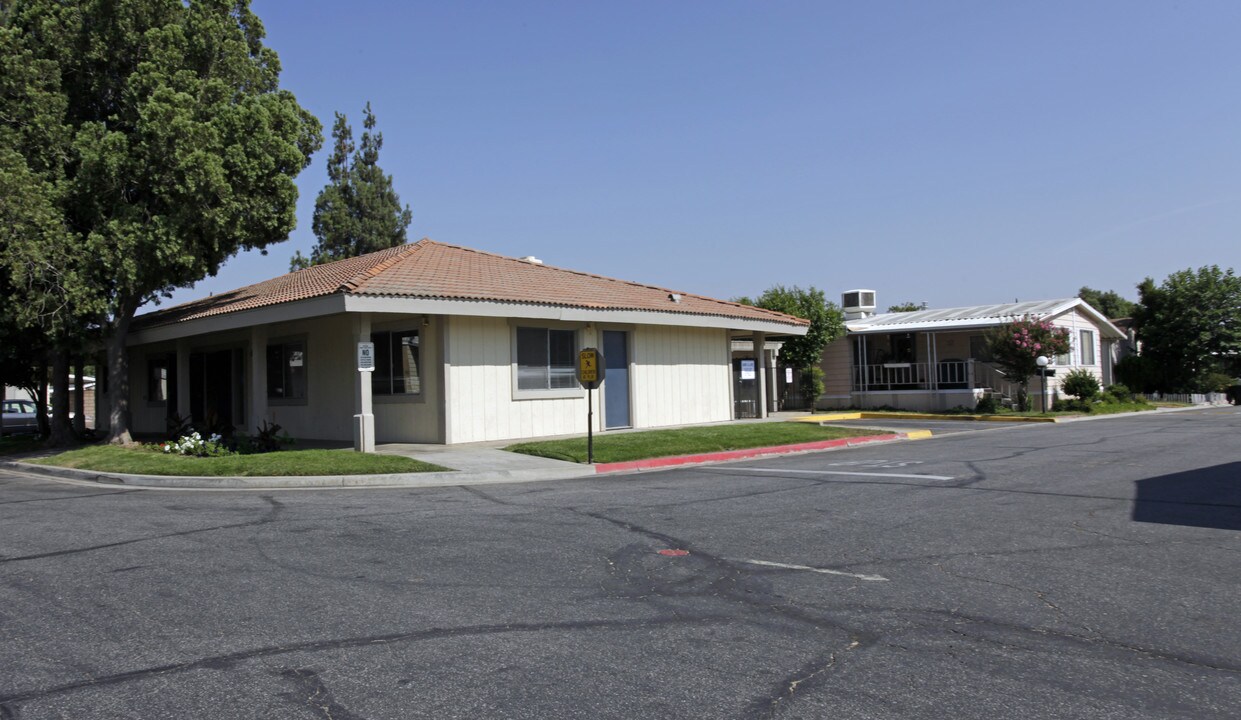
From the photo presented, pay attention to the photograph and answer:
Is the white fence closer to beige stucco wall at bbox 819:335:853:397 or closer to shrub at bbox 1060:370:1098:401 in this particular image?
shrub at bbox 1060:370:1098:401

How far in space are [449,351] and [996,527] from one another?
1184cm

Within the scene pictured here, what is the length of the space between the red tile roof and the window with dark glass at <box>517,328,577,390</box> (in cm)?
87

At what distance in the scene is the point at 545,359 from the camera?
19938 mm

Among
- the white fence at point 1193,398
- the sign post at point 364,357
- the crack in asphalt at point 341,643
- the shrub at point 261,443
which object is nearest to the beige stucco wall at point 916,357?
the white fence at point 1193,398

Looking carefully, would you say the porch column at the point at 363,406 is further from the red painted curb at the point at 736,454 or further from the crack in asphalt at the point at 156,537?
the crack in asphalt at the point at 156,537

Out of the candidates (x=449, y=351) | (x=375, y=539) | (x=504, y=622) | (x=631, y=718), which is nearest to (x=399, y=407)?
(x=449, y=351)

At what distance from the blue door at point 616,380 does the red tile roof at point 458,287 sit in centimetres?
95

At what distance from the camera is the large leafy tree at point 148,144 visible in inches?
679

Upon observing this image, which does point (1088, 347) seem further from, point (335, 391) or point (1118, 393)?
point (335, 391)

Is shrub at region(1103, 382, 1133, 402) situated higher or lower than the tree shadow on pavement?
higher

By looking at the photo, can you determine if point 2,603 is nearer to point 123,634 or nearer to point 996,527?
point 123,634

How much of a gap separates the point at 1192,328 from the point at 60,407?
1633 inches

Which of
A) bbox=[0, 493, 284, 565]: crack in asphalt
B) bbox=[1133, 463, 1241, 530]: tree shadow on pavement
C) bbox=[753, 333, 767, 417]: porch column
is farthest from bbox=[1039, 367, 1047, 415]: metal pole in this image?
bbox=[0, 493, 284, 565]: crack in asphalt

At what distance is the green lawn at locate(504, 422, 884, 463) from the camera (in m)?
16.3
